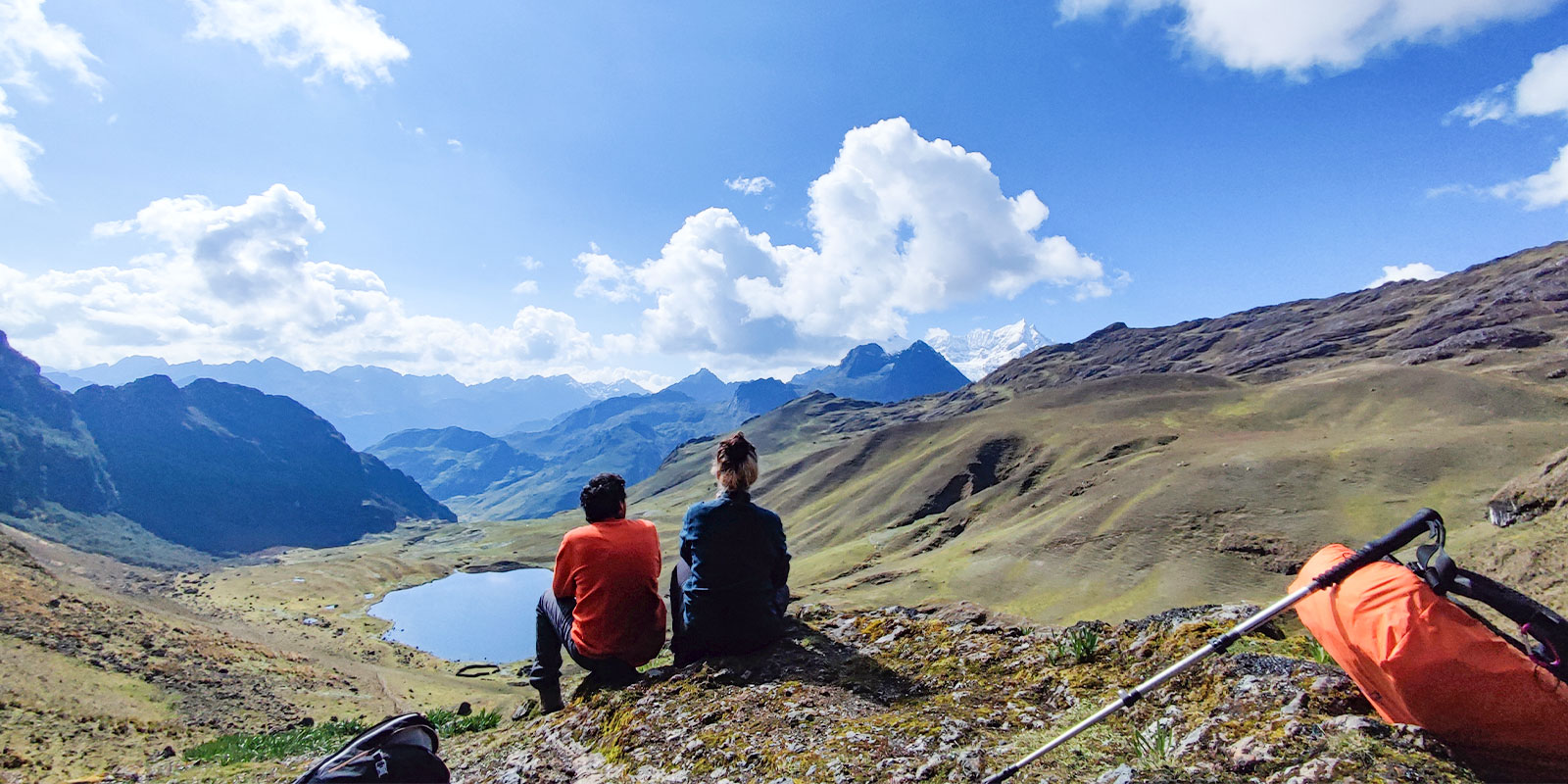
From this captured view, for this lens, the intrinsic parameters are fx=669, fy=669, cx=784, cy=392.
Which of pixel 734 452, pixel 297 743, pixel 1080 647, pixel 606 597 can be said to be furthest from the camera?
pixel 297 743

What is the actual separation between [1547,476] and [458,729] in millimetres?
63134

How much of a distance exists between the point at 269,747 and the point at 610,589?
920cm

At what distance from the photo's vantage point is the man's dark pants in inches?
317

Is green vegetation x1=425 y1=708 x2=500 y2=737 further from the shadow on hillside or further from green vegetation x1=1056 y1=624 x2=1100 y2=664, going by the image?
green vegetation x1=1056 y1=624 x2=1100 y2=664

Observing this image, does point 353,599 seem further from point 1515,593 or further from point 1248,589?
point 1515,593

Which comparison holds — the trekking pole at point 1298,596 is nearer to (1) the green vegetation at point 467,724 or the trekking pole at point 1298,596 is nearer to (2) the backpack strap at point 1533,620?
(2) the backpack strap at point 1533,620

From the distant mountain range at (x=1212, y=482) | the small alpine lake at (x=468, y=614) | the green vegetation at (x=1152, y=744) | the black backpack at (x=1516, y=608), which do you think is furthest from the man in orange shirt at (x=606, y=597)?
the small alpine lake at (x=468, y=614)

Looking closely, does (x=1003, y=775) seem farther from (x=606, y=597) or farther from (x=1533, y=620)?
(x=606, y=597)

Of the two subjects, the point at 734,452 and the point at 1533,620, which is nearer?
the point at 1533,620

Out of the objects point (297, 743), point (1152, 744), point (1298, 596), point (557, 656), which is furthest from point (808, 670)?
point (297, 743)

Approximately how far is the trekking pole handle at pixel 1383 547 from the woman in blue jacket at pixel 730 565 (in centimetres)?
523

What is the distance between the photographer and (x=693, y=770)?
221 inches

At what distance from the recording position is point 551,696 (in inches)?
336

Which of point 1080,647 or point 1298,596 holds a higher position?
point 1298,596
